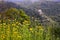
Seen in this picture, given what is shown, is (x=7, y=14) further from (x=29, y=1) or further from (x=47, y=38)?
(x=47, y=38)

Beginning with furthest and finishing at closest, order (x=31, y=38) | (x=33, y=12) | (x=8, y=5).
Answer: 1. (x=8, y=5)
2. (x=33, y=12)
3. (x=31, y=38)

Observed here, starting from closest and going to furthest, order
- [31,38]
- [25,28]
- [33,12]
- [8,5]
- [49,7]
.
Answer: [31,38] → [25,28] → [33,12] → [49,7] → [8,5]

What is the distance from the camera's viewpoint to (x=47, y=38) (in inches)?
184

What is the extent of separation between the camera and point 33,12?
674 cm

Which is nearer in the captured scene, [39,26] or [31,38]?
[31,38]

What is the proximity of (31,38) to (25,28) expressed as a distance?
1.39ft

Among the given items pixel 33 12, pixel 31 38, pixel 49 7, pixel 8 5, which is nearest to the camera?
pixel 31 38

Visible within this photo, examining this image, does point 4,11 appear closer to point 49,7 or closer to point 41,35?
point 49,7

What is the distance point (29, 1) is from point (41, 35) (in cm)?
283

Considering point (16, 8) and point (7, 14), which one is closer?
point (7, 14)

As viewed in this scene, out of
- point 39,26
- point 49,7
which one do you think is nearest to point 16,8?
point 49,7

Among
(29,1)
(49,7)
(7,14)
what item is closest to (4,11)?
(7,14)

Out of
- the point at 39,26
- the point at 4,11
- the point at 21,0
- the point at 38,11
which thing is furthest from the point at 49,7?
the point at 39,26

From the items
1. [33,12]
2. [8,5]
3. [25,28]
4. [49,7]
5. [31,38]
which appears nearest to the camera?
[31,38]
